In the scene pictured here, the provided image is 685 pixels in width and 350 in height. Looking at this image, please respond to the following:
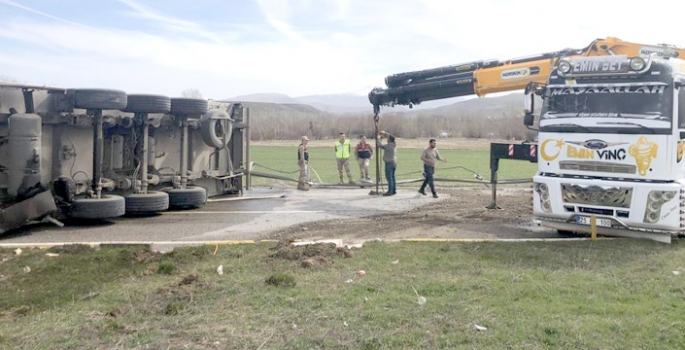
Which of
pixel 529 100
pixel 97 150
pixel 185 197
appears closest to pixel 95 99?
pixel 97 150

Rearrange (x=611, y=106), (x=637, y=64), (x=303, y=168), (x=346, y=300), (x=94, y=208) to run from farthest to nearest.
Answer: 1. (x=303, y=168)
2. (x=94, y=208)
3. (x=611, y=106)
4. (x=637, y=64)
5. (x=346, y=300)

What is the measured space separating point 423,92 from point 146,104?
6637mm

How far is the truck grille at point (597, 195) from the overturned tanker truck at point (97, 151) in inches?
284

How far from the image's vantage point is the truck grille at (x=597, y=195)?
943 cm

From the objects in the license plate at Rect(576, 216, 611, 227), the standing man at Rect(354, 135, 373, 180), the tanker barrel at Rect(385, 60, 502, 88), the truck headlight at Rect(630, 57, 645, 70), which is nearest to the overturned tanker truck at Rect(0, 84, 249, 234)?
the tanker barrel at Rect(385, 60, 502, 88)

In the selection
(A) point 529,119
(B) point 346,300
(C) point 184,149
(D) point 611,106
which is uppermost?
(D) point 611,106

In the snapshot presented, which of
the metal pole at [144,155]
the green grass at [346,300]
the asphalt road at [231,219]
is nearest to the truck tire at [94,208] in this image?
the asphalt road at [231,219]

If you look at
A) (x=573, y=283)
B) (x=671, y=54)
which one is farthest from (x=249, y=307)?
(x=671, y=54)

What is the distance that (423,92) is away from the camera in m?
15.3

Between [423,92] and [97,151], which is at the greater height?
[423,92]

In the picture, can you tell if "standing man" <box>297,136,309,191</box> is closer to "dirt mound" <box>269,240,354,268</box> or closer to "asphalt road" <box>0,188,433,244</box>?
"asphalt road" <box>0,188,433,244</box>

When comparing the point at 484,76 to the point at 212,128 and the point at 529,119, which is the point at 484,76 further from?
the point at 212,128

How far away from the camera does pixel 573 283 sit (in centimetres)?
677

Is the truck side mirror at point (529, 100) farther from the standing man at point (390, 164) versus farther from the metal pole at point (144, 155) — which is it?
the metal pole at point (144, 155)
